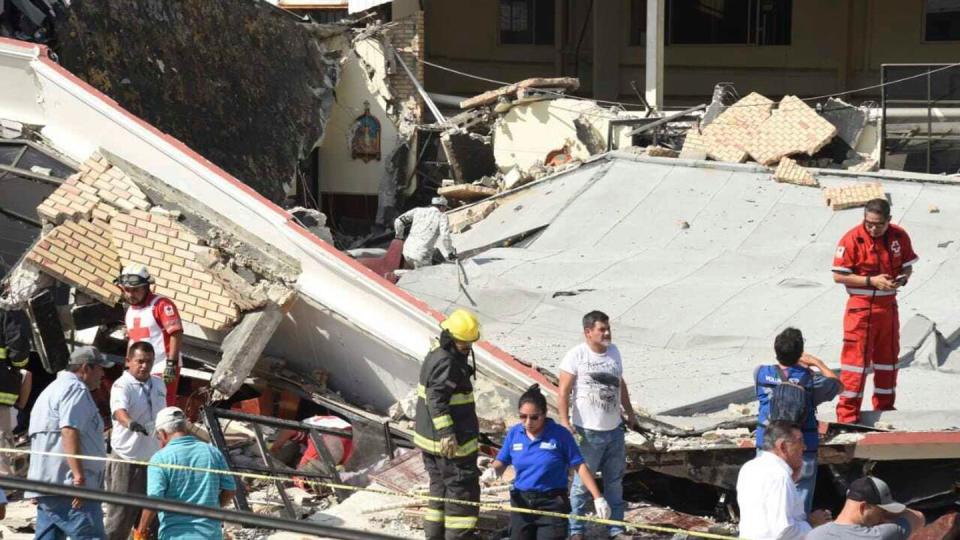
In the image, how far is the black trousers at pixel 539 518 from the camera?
8070 millimetres

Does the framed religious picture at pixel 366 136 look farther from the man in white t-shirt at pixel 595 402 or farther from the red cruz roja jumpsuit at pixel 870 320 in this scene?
the man in white t-shirt at pixel 595 402

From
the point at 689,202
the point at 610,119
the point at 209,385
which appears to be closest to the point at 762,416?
the point at 209,385

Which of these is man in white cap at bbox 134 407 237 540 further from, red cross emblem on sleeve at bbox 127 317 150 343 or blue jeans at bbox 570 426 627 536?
red cross emblem on sleeve at bbox 127 317 150 343

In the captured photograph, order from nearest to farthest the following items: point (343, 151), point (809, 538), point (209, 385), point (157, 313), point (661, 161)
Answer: point (809, 538) → point (157, 313) → point (209, 385) → point (661, 161) → point (343, 151)

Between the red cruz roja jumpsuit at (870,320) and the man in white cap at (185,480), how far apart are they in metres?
4.45

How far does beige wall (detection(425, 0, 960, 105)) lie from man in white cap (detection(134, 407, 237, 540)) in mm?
20110

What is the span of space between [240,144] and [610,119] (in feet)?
16.6

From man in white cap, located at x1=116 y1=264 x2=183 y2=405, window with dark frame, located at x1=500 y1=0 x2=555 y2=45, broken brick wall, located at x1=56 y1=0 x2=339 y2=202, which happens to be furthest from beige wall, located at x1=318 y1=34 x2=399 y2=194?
→ man in white cap, located at x1=116 y1=264 x2=183 y2=405

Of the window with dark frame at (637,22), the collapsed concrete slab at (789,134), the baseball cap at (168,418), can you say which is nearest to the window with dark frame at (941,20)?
the window with dark frame at (637,22)

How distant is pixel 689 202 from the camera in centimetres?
1481

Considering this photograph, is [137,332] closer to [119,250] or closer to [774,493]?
[119,250]

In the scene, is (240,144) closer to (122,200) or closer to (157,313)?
(122,200)

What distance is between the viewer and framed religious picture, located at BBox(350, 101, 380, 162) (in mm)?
20781

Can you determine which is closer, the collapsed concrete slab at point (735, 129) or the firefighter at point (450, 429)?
the firefighter at point (450, 429)
